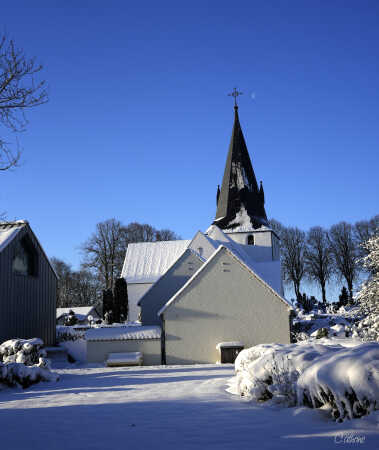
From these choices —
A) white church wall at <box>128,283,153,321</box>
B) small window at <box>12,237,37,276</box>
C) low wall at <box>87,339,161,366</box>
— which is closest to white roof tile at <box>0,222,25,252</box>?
small window at <box>12,237,37,276</box>

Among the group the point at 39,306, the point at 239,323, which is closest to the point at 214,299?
the point at 239,323

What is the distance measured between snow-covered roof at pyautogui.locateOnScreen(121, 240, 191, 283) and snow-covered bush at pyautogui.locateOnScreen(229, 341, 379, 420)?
33094 mm

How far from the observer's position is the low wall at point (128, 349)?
2131cm

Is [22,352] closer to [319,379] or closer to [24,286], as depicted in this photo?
[24,286]

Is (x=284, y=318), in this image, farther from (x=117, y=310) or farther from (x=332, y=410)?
(x=117, y=310)

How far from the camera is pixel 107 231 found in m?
56.6

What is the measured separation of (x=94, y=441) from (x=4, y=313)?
16.5 meters

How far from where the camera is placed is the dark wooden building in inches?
805

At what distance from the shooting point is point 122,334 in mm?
21609

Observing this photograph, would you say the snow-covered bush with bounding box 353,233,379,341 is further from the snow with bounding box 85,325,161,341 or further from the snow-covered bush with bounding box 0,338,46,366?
the snow with bounding box 85,325,161,341

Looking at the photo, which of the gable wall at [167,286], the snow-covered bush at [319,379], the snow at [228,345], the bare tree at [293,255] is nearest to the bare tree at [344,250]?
the bare tree at [293,255]

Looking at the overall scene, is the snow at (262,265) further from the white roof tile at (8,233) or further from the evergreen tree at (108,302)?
the white roof tile at (8,233)

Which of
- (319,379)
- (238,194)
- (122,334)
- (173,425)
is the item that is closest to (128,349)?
(122,334)

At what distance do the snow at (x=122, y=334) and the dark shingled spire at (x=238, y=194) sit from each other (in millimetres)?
23591
